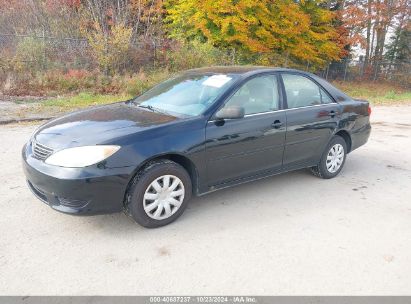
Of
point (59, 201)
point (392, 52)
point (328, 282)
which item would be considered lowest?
point (328, 282)

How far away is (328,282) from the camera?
9.71ft

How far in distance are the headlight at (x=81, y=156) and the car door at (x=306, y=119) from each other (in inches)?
90.2

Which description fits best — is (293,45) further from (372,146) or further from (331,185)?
(331,185)

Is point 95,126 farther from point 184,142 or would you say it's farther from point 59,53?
point 59,53

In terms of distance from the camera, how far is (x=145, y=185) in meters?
3.51

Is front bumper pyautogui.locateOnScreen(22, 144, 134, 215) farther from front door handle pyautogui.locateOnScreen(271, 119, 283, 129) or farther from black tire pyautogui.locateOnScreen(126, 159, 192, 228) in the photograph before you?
front door handle pyautogui.locateOnScreen(271, 119, 283, 129)

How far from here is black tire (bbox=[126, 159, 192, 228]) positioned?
11.4ft

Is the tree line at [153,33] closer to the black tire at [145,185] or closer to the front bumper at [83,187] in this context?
the front bumper at [83,187]

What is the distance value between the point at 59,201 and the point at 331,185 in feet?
11.4

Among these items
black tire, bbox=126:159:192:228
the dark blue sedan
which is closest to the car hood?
the dark blue sedan

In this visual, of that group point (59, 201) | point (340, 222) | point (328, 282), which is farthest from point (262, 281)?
point (59, 201)

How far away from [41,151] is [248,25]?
48.7 feet

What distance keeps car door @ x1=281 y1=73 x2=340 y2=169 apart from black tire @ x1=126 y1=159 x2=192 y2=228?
65.6 inches

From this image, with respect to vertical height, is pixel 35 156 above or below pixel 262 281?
above
